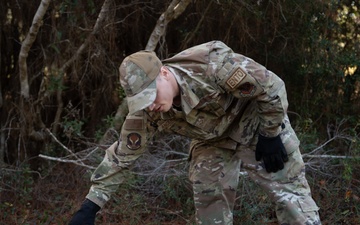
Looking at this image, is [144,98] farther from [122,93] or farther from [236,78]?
[122,93]

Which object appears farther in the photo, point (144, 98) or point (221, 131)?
point (221, 131)

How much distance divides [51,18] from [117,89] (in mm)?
988

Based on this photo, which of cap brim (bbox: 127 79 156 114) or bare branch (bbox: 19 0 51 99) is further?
bare branch (bbox: 19 0 51 99)

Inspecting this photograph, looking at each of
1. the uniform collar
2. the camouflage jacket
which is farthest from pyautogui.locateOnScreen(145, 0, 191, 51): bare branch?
the uniform collar

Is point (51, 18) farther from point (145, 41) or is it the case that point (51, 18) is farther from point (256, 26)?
point (256, 26)

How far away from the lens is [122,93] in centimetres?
639

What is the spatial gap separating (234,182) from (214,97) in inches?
27.1

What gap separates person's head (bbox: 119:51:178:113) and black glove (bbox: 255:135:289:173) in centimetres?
63

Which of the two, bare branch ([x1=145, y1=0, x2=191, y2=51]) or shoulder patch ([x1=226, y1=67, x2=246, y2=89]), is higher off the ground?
shoulder patch ([x1=226, y1=67, x2=246, y2=89])

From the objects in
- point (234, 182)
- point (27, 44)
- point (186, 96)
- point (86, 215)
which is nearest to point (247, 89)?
point (186, 96)

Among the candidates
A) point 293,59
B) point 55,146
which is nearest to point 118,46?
point 55,146

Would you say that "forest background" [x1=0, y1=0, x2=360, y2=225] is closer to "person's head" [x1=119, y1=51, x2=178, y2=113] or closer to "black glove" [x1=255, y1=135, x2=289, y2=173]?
"black glove" [x1=255, y1=135, x2=289, y2=173]

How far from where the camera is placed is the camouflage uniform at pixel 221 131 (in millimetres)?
3494

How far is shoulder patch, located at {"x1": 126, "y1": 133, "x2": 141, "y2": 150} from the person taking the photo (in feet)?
11.7
